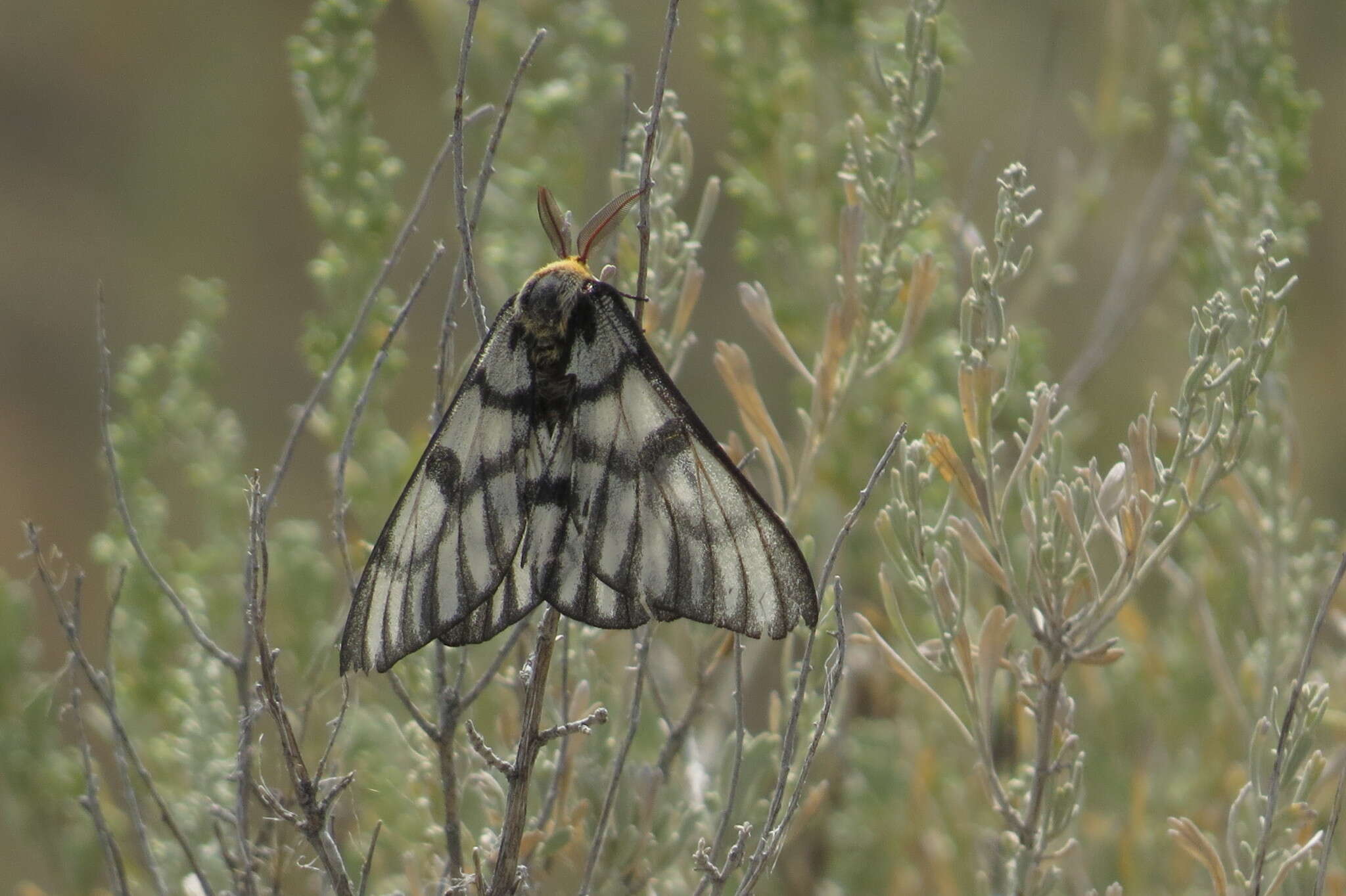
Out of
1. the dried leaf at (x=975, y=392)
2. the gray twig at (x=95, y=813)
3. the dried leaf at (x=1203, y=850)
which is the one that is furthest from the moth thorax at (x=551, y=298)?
the dried leaf at (x=1203, y=850)

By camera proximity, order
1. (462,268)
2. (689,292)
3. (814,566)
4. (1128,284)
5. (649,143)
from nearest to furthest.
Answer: (649,143) → (462,268) → (689,292) → (814,566) → (1128,284)

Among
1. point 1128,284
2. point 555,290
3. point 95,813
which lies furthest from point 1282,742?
point 1128,284

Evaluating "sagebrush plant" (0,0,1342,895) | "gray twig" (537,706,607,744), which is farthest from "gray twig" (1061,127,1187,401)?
"gray twig" (537,706,607,744)

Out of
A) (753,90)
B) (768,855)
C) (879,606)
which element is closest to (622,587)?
(768,855)

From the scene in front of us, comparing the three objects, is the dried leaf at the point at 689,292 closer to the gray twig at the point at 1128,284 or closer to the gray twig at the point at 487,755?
the gray twig at the point at 487,755

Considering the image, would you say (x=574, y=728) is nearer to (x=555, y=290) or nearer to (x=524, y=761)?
(x=524, y=761)

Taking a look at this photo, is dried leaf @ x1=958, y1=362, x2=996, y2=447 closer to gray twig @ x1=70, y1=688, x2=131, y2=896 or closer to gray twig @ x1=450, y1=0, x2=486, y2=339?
gray twig @ x1=450, y1=0, x2=486, y2=339
